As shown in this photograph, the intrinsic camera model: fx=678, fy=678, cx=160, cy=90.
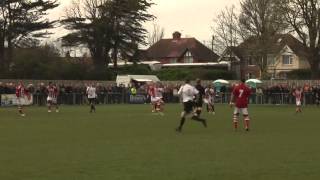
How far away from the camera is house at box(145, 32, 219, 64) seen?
393 ft

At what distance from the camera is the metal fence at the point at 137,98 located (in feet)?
189

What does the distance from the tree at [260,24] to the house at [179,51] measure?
→ 35008 mm

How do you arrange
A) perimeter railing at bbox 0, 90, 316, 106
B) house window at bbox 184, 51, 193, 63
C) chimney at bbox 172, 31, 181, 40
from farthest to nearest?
1. chimney at bbox 172, 31, 181, 40
2. house window at bbox 184, 51, 193, 63
3. perimeter railing at bbox 0, 90, 316, 106

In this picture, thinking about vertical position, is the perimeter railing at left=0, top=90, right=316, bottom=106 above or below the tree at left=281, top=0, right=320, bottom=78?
below

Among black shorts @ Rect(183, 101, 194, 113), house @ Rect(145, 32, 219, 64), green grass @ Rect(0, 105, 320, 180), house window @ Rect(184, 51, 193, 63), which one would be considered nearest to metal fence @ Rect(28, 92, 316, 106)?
black shorts @ Rect(183, 101, 194, 113)

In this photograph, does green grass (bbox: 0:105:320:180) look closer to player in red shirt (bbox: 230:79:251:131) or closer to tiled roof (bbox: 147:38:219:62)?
player in red shirt (bbox: 230:79:251:131)

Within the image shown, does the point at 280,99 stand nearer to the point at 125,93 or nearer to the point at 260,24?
the point at 125,93

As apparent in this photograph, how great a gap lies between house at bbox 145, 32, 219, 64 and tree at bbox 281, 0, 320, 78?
43.4 m

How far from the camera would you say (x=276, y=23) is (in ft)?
237

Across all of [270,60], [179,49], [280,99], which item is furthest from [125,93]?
[179,49]

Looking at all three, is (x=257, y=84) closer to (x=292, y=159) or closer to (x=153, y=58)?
(x=292, y=159)

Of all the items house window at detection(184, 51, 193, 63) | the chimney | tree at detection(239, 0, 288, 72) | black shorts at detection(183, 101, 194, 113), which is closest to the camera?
black shorts at detection(183, 101, 194, 113)

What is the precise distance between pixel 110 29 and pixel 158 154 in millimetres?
66182

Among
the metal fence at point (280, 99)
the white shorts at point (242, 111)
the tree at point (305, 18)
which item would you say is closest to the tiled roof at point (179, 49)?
the tree at point (305, 18)
